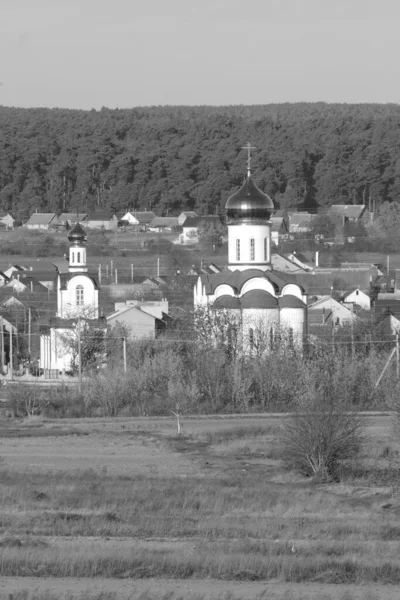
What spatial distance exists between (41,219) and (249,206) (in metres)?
53.7

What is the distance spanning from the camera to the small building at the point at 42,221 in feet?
297

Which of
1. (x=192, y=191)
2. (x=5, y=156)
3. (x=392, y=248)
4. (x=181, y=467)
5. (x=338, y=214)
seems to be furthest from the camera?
(x=5, y=156)

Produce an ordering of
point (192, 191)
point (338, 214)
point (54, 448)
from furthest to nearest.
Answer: point (192, 191) < point (338, 214) < point (54, 448)

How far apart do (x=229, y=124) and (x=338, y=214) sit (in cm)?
2561

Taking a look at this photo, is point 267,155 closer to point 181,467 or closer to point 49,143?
point 49,143

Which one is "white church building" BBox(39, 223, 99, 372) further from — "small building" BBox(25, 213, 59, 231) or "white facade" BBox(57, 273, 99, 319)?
"small building" BBox(25, 213, 59, 231)

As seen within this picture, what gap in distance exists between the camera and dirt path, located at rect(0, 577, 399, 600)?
13.3 m

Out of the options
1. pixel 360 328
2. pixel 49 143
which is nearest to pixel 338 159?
pixel 49 143

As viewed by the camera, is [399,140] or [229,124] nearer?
[399,140]

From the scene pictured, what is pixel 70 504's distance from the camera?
59.7ft

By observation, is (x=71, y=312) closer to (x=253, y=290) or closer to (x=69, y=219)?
→ (x=253, y=290)

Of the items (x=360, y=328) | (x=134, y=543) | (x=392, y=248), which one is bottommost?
(x=134, y=543)

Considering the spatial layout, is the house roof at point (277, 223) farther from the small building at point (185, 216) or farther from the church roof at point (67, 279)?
the church roof at point (67, 279)

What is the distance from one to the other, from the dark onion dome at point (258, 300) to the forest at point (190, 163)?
5600 cm
